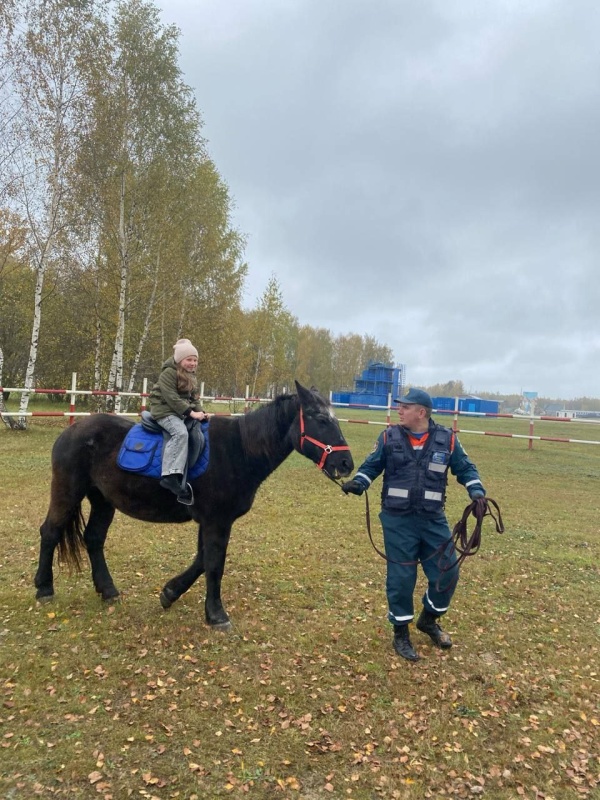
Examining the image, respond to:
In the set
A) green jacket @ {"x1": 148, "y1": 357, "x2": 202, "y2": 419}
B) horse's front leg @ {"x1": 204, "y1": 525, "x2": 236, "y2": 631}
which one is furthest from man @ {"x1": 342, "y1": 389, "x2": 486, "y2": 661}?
green jacket @ {"x1": 148, "y1": 357, "x2": 202, "y2": 419}

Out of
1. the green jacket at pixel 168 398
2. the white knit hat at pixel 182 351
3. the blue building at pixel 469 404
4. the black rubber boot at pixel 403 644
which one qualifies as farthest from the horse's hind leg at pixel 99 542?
the blue building at pixel 469 404

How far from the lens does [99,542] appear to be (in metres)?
5.08

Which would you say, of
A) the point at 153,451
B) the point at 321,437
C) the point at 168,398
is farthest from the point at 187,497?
the point at 321,437

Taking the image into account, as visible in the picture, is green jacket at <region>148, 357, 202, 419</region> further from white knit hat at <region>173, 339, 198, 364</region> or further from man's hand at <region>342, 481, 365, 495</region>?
man's hand at <region>342, 481, 365, 495</region>

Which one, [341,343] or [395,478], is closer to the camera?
[395,478]

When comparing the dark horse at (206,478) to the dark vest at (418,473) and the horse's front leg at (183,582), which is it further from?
the dark vest at (418,473)

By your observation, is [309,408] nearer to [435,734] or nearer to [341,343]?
[435,734]

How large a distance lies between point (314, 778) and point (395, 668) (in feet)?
4.60

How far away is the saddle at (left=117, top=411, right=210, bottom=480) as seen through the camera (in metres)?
4.49

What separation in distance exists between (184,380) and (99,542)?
1985 millimetres

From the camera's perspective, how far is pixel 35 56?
15.3 meters

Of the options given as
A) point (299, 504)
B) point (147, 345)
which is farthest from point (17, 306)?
point (299, 504)

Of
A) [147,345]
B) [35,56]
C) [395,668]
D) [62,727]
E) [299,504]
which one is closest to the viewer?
[62,727]

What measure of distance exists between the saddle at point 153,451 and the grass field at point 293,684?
1457mm
